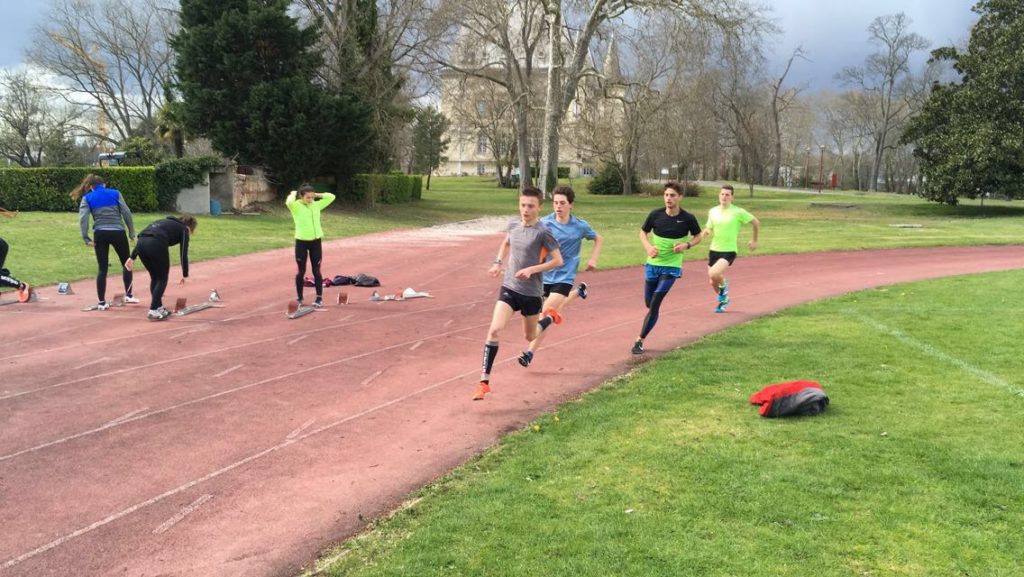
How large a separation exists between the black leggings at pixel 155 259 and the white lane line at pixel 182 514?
690 cm

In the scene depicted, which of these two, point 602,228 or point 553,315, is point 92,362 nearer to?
point 553,315

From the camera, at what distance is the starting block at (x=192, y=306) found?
1159cm

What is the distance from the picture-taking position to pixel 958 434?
235 inches

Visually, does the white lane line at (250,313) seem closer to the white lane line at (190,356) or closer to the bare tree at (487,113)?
the white lane line at (190,356)

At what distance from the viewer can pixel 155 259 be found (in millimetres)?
10938

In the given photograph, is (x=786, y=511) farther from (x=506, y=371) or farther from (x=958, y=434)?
(x=506, y=371)

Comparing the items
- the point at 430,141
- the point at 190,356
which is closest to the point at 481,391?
the point at 190,356

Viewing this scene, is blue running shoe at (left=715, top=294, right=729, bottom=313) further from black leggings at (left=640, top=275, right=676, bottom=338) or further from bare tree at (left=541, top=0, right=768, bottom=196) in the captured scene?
bare tree at (left=541, top=0, right=768, bottom=196)

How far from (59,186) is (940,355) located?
3060 cm

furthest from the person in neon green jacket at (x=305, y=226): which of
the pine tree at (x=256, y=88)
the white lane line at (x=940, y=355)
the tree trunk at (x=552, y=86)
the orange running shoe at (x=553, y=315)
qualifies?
the tree trunk at (x=552, y=86)

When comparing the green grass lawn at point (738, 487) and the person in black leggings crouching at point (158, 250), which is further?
the person in black leggings crouching at point (158, 250)

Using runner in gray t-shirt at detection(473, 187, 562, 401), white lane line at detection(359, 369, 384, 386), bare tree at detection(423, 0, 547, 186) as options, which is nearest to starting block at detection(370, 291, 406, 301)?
white lane line at detection(359, 369, 384, 386)

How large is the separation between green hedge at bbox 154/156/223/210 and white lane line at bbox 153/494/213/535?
90.8 feet

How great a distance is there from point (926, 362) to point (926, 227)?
28726 millimetres
